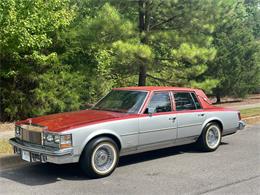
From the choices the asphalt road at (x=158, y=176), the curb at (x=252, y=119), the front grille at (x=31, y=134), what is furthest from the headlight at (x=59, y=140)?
the curb at (x=252, y=119)

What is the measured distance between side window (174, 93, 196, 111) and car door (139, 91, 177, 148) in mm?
204

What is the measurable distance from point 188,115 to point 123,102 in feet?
4.41

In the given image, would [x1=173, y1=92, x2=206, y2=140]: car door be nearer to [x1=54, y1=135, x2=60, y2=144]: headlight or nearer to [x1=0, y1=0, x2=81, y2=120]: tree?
[x1=54, y1=135, x2=60, y2=144]: headlight

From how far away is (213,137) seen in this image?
8.60 metres

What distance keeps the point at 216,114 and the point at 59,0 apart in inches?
242

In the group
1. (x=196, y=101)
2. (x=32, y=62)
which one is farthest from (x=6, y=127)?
(x=196, y=101)

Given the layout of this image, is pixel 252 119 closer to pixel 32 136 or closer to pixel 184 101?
pixel 184 101

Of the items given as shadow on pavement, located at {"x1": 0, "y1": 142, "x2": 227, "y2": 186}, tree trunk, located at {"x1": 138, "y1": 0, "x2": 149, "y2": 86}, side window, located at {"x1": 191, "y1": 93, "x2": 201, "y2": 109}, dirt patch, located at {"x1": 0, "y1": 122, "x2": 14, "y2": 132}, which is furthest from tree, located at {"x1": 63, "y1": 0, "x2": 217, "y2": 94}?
shadow on pavement, located at {"x1": 0, "y1": 142, "x2": 227, "y2": 186}

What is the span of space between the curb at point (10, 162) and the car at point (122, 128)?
0.52 metres

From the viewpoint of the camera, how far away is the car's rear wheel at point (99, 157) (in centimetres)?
638

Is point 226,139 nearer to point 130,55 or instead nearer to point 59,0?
point 130,55

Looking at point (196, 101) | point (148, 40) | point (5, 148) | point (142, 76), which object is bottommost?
point (5, 148)

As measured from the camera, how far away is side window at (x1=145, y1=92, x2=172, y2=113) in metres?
7.56

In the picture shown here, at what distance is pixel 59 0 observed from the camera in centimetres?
1206
